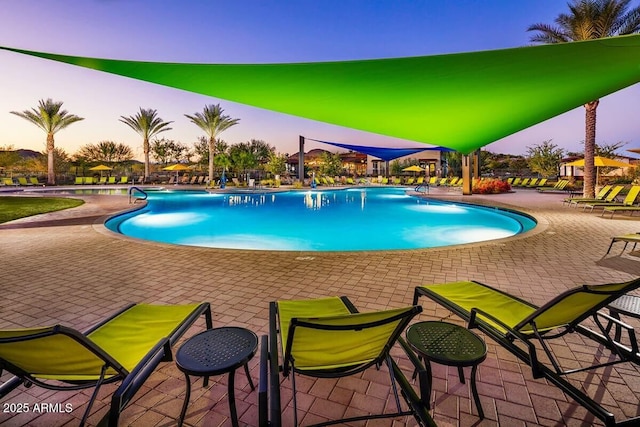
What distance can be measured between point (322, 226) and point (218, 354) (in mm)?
8943

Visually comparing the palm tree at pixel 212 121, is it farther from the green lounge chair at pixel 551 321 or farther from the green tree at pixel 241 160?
the green lounge chair at pixel 551 321

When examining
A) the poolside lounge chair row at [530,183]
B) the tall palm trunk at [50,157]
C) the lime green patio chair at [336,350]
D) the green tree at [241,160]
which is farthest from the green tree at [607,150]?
the tall palm trunk at [50,157]

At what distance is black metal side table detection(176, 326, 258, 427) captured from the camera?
4.70ft

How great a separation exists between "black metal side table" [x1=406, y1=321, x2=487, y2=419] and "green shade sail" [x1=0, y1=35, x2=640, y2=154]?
9.76 feet

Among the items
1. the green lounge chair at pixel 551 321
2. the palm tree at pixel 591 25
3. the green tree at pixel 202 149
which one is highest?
the palm tree at pixel 591 25

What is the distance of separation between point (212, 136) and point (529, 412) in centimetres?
3143

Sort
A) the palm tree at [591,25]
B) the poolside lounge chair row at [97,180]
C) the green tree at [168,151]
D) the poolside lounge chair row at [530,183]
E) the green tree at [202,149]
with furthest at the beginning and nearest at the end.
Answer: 1. the green tree at [168,151]
2. the green tree at [202,149]
3. the poolside lounge chair row at [97,180]
4. the poolside lounge chair row at [530,183]
5. the palm tree at [591,25]

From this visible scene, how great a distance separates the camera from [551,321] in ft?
6.07

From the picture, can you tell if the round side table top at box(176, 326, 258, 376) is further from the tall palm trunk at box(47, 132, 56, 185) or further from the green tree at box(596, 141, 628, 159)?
the tall palm trunk at box(47, 132, 56, 185)

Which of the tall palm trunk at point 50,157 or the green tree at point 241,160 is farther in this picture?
the green tree at point 241,160

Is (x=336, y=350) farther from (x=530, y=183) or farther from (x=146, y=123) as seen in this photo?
(x=146, y=123)

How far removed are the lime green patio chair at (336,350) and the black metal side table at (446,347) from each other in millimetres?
172

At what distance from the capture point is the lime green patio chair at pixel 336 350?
1.35 meters

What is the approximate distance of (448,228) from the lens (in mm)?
10062
